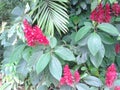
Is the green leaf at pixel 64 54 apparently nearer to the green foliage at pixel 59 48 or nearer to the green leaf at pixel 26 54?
the green foliage at pixel 59 48

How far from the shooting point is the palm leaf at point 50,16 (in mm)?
2609

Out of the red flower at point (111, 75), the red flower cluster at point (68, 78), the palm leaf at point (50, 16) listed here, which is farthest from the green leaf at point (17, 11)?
the red flower at point (111, 75)

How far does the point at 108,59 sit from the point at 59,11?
2.01 ft

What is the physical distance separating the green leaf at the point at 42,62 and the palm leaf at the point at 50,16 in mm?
383

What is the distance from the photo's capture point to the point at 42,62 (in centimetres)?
220

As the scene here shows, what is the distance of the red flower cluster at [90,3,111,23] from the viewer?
94.2 inches

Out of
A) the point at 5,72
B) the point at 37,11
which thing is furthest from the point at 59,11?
the point at 5,72

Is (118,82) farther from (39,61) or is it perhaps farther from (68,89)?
(39,61)

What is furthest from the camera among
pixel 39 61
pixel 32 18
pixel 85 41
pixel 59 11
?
pixel 32 18

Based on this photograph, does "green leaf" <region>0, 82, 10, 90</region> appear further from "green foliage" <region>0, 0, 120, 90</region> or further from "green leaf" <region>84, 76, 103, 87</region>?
"green leaf" <region>84, 76, 103, 87</region>

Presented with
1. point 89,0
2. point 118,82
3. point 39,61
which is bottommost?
point 118,82

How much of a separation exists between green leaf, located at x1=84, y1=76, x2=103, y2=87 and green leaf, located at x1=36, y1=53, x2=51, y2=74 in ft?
1.23

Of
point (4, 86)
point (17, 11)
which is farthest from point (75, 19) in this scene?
point (4, 86)

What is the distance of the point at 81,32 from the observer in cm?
234
